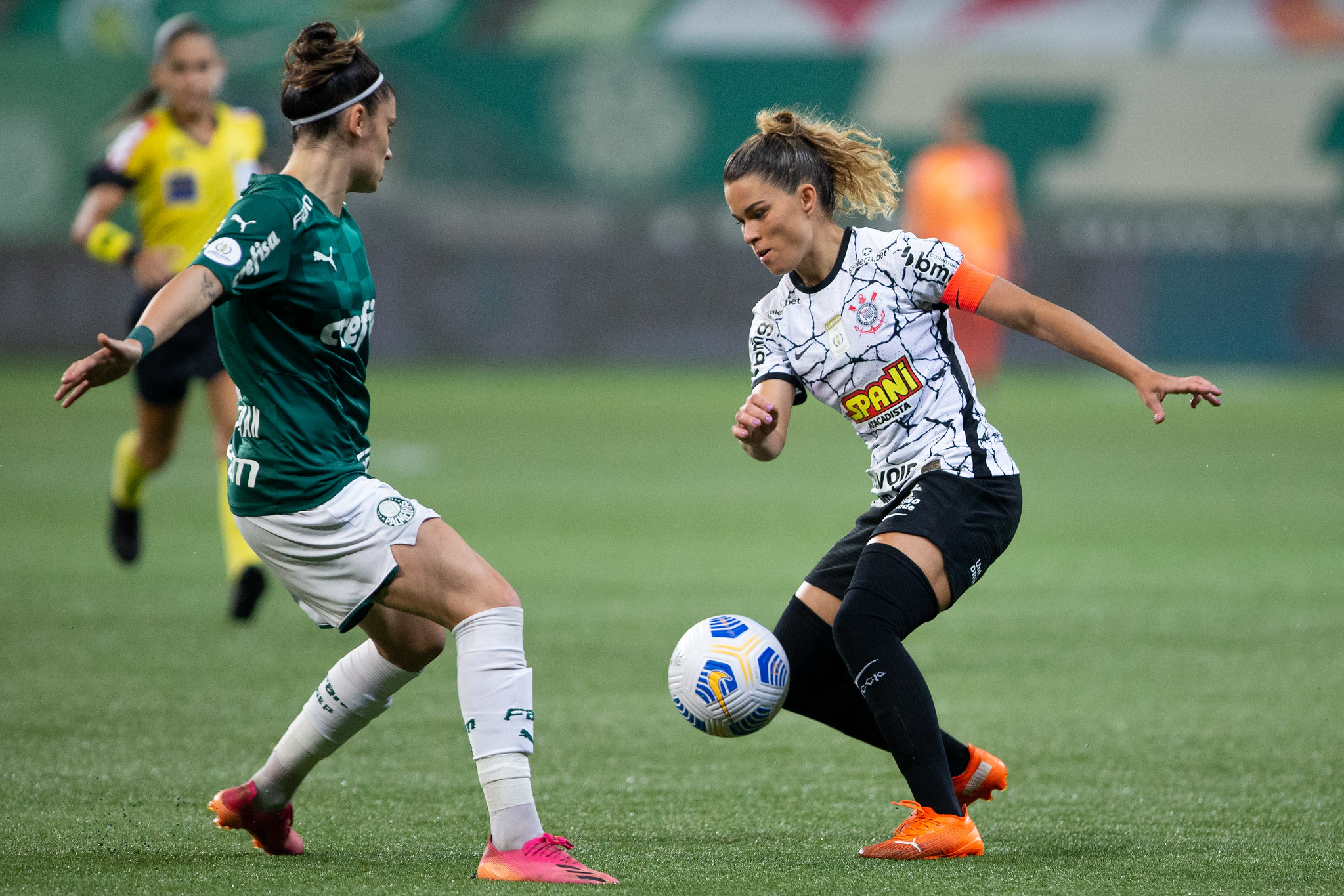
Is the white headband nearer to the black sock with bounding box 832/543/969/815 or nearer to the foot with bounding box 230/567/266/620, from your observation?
the black sock with bounding box 832/543/969/815

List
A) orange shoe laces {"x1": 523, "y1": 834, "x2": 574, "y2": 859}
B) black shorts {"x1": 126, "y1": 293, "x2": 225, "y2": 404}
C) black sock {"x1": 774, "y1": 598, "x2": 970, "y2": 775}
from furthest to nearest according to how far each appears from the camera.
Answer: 1. black shorts {"x1": 126, "y1": 293, "x2": 225, "y2": 404}
2. black sock {"x1": 774, "y1": 598, "x2": 970, "y2": 775}
3. orange shoe laces {"x1": 523, "y1": 834, "x2": 574, "y2": 859}

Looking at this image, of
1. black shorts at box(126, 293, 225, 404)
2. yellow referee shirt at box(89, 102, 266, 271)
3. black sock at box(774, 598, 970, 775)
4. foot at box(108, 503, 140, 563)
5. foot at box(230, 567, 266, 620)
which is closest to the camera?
black sock at box(774, 598, 970, 775)

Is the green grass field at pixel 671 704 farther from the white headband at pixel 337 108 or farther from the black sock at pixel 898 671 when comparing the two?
the white headband at pixel 337 108

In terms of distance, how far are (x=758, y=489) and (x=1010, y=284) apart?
7.71m

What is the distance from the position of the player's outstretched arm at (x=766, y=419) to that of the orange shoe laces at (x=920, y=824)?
88cm

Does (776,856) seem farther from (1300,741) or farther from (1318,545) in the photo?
(1318,545)

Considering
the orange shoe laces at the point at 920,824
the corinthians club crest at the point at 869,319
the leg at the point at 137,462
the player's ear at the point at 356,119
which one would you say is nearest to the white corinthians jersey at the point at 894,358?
the corinthians club crest at the point at 869,319

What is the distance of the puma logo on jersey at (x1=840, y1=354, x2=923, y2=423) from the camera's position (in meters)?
3.99

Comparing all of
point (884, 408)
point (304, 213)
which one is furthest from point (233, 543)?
point (884, 408)

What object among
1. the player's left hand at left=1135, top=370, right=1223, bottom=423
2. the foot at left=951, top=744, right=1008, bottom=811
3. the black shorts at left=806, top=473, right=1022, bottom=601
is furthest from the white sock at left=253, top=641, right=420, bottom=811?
the player's left hand at left=1135, top=370, right=1223, bottom=423

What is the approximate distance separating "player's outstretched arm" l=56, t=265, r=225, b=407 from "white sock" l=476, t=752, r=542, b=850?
1091 mm

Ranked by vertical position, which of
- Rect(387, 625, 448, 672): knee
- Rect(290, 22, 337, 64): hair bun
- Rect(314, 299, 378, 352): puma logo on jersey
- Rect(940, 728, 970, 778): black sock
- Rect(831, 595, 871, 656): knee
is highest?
Rect(290, 22, 337, 64): hair bun

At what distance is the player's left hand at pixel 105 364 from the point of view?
308 centimetres

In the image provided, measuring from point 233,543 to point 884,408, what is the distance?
358cm
